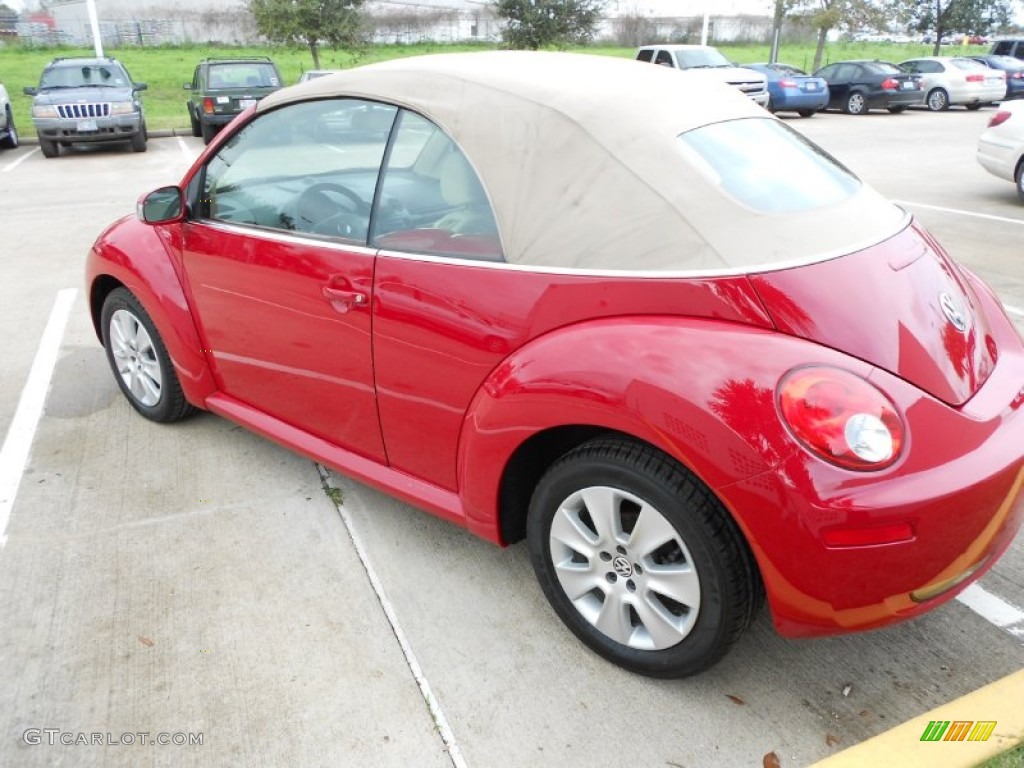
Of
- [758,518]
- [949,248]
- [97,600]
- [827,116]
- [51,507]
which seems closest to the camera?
[758,518]

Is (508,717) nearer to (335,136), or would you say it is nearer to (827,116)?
(335,136)

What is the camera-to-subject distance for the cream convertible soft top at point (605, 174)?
2178mm

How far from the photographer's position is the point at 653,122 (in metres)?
2.43

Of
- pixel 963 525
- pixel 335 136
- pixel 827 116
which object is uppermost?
pixel 335 136

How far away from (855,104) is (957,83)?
9.72 feet

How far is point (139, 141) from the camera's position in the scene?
14.4m

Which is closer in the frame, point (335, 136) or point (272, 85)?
point (335, 136)

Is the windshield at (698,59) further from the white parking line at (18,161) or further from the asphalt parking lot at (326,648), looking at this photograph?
the asphalt parking lot at (326,648)

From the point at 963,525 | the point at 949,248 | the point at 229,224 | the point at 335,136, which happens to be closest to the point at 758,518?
the point at 963,525

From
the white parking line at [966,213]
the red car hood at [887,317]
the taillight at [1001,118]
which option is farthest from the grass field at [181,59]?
the red car hood at [887,317]

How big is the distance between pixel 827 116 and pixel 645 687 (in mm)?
22440

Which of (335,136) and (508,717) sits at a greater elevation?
Answer: (335,136)

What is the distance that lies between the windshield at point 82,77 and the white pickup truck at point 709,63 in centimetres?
1177

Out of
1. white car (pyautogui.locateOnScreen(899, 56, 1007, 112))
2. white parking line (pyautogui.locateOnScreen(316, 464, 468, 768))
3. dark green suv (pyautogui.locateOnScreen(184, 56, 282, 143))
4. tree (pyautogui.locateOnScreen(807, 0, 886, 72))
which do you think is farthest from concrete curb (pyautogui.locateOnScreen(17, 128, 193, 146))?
tree (pyautogui.locateOnScreen(807, 0, 886, 72))
